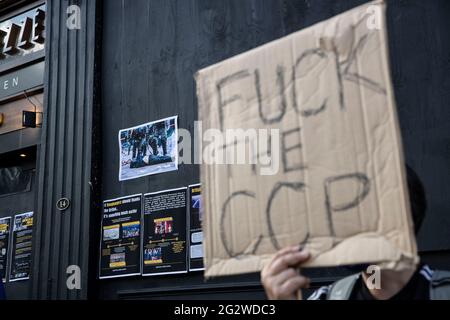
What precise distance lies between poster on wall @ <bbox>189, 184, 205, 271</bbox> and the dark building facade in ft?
0.32

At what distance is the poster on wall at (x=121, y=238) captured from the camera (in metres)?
5.07

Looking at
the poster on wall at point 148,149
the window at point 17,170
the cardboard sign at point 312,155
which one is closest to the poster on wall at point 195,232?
the poster on wall at point 148,149

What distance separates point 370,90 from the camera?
1578 millimetres

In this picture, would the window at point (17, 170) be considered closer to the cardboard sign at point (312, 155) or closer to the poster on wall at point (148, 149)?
the poster on wall at point (148, 149)

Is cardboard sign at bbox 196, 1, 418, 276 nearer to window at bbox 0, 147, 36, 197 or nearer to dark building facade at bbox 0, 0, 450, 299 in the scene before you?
dark building facade at bbox 0, 0, 450, 299

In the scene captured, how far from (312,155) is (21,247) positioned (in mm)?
5319

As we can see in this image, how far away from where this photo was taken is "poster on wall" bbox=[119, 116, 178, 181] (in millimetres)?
5121

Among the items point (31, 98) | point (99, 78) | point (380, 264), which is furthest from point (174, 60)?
point (380, 264)

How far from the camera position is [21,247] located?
6094 mm

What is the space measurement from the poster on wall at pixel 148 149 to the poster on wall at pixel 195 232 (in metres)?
0.39

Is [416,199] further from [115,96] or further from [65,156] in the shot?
[65,156]

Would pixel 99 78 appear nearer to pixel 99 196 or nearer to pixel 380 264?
pixel 99 196

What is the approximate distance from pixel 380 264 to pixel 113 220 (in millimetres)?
4148

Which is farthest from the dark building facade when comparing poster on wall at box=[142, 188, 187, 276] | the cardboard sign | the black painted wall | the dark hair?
the cardboard sign
